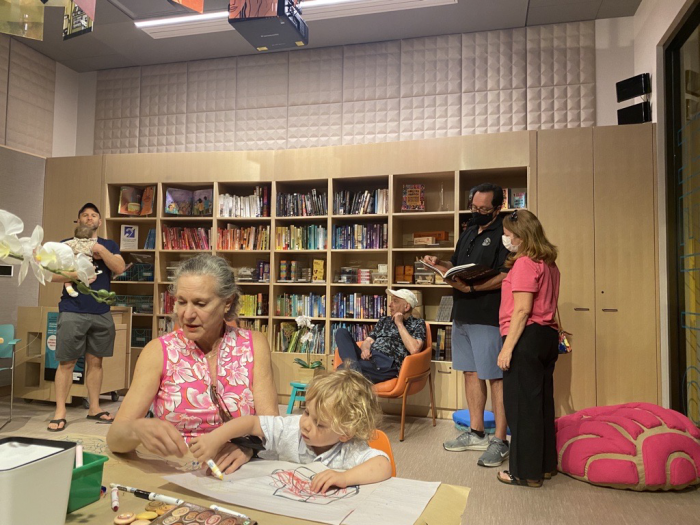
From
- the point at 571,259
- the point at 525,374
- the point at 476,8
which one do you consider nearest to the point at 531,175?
the point at 571,259

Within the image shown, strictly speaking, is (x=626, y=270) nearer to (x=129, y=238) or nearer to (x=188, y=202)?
(x=188, y=202)

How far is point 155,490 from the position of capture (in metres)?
1.03

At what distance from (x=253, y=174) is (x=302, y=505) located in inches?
182

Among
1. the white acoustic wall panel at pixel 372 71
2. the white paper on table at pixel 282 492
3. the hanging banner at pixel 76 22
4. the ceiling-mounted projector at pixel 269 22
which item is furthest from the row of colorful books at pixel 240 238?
the white paper on table at pixel 282 492

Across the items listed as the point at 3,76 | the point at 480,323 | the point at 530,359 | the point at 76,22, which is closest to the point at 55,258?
the point at 76,22

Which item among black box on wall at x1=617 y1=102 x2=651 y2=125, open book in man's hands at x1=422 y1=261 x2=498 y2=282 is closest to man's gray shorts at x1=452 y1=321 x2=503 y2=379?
open book in man's hands at x1=422 y1=261 x2=498 y2=282

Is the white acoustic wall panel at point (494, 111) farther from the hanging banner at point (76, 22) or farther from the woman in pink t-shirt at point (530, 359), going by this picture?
the hanging banner at point (76, 22)

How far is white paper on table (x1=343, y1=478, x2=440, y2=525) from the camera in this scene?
92 centimetres

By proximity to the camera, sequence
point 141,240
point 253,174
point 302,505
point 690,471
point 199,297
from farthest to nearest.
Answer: point 141,240
point 253,174
point 690,471
point 199,297
point 302,505

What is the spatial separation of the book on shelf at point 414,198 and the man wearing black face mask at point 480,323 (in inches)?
45.2

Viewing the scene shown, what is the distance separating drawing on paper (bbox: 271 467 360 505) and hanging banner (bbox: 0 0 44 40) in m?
1.03

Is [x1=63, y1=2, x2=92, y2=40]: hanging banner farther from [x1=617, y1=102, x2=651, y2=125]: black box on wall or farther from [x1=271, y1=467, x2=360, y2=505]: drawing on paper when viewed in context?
[x1=617, y1=102, x2=651, y2=125]: black box on wall

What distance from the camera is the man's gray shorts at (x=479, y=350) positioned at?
3539 millimetres

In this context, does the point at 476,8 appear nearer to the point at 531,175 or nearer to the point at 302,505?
the point at 531,175
